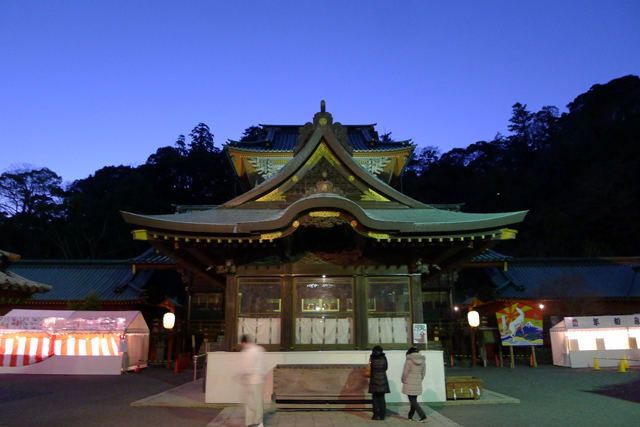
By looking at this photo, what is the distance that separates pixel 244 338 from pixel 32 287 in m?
6.79

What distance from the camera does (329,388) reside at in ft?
31.7

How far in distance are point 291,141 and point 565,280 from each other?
19714mm

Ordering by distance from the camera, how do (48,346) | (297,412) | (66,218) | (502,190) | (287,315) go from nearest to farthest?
(297,412), (287,315), (48,346), (66,218), (502,190)

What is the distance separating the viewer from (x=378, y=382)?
8.66m

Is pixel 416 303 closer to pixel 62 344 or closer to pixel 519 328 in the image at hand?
pixel 519 328

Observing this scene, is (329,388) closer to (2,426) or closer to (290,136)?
(2,426)

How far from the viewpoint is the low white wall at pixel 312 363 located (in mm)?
10547

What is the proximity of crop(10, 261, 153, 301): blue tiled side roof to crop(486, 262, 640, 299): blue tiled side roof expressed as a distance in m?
23.0

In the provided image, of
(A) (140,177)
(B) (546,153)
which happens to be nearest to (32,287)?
(A) (140,177)

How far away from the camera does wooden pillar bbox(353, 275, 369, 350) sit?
11.1 metres

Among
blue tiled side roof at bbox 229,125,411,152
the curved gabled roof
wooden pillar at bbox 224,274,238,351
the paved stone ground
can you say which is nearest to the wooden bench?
the paved stone ground

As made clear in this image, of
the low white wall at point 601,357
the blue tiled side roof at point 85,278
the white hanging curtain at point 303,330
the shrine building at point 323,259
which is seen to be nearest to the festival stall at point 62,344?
the blue tiled side roof at point 85,278

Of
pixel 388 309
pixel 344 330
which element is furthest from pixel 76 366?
pixel 388 309

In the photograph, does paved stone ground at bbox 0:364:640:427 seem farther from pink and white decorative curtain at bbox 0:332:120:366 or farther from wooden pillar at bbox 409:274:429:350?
pink and white decorative curtain at bbox 0:332:120:366
